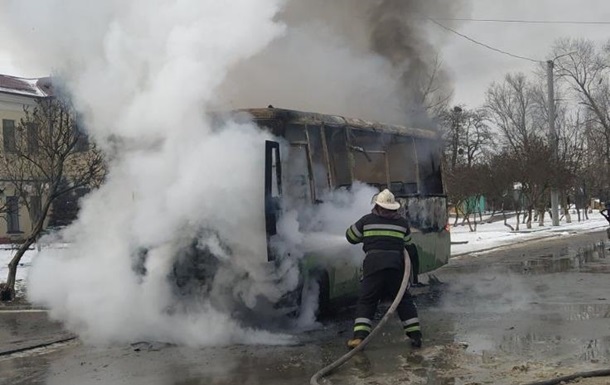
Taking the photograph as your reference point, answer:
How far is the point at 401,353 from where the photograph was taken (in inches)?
261

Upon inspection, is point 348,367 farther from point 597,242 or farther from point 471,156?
point 471,156

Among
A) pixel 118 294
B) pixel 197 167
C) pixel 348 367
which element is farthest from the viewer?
pixel 118 294

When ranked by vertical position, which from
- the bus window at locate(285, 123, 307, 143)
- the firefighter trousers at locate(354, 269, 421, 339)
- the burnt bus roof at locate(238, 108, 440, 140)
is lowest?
the firefighter trousers at locate(354, 269, 421, 339)

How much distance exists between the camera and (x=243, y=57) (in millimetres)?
8117

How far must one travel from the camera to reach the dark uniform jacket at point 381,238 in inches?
272

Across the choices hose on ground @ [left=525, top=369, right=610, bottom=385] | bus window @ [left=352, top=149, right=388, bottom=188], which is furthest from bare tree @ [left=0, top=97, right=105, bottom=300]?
hose on ground @ [left=525, top=369, right=610, bottom=385]

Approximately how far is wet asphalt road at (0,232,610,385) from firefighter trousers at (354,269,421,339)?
9.9 inches

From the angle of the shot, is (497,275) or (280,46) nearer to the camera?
(280,46)

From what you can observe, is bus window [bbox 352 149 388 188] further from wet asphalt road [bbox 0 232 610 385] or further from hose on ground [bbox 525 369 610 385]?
hose on ground [bbox 525 369 610 385]

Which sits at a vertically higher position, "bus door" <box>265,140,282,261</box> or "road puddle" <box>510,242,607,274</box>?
"bus door" <box>265,140,282,261</box>

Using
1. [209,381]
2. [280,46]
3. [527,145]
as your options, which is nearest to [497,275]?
[280,46]

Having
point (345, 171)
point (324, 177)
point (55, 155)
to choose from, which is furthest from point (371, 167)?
point (55, 155)

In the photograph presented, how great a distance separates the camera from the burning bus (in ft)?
23.7

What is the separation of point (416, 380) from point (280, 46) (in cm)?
528
